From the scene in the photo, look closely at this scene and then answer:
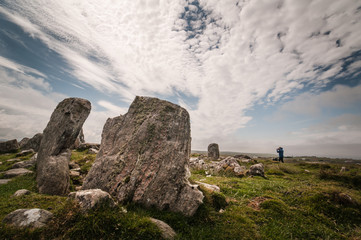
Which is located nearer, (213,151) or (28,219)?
(28,219)

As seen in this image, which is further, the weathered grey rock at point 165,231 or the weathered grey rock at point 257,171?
the weathered grey rock at point 257,171

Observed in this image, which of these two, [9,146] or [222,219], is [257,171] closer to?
[222,219]

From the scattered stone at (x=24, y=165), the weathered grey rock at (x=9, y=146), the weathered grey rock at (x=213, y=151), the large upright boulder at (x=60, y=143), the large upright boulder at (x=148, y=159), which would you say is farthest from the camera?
the weathered grey rock at (x=213, y=151)

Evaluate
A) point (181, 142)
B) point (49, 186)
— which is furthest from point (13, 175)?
point (181, 142)

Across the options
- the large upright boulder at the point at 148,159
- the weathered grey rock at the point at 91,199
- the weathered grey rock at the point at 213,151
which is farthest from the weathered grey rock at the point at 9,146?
the weathered grey rock at the point at 213,151

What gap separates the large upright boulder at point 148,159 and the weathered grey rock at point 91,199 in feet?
6.65

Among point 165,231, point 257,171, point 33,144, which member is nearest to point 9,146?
point 33,144

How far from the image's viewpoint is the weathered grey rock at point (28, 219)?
5383 mm

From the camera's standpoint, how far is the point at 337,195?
32.9 ft

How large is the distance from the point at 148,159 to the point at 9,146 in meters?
36.2

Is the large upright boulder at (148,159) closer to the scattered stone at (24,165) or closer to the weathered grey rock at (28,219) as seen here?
the weathered grey rock at (28,219)

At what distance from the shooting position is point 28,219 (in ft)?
18.1

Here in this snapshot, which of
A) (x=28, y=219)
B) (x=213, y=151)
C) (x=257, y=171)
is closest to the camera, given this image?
(x=28, y=219)

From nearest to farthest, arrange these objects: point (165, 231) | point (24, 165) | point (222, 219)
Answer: point (165, 231) < point (222, 219) < point (24, 165)
